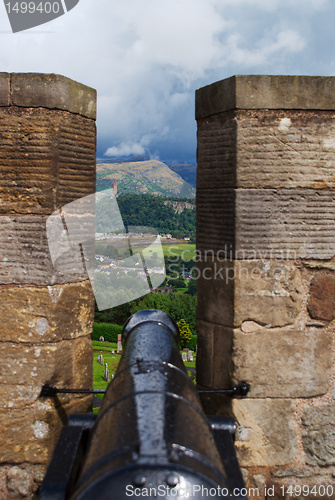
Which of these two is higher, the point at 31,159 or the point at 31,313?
the point at 31,159

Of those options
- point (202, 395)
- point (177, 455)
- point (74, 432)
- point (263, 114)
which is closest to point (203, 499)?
point (177, 455)

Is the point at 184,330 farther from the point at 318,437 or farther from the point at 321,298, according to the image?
the point at 321,298

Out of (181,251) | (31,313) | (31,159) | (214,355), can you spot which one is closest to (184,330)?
(181,251)

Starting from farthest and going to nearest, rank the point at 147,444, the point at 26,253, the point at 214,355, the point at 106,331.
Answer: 1. the point at 106,331
2. the point at 214,355
3. the point at 26,253
4. the point at 147,444

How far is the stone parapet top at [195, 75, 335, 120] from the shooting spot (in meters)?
2.63

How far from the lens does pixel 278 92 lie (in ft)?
8.67

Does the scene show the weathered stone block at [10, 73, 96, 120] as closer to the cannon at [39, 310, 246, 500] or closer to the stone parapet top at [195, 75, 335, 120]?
the stone parapet top at [195, 75, 335, 120]

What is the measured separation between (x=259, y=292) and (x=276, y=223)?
0.41 m

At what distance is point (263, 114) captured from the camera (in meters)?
2.65

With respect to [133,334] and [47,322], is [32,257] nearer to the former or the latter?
[47,322]

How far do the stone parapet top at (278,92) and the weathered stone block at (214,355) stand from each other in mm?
1313

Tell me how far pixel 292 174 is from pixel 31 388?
198 centimetres

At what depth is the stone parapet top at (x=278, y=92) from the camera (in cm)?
263

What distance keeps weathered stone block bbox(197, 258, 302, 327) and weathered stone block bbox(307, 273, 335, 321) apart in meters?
0.08
